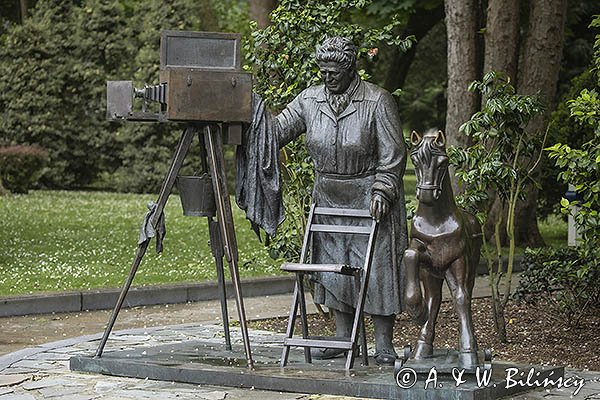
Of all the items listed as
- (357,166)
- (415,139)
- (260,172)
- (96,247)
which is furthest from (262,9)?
(415,139)

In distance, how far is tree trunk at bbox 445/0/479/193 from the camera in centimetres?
1492

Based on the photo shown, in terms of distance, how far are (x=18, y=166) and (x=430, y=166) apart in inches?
831

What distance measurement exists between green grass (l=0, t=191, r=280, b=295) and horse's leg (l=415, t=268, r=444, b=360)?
3957mm

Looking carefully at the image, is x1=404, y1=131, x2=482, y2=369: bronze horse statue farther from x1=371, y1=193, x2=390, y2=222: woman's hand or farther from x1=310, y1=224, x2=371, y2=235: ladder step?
x1=310, y1=224, x2=371, y2=235: ladder step

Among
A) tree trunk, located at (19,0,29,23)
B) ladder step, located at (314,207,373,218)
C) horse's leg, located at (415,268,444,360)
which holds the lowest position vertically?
horse's leg, located at (415,268,444,360)

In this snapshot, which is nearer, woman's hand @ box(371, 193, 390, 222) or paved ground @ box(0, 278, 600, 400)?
paved ground @ box(0, 278, 600, 400)

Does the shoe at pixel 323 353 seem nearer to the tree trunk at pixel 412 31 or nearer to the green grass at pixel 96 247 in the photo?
the green grass at pixel 96 247

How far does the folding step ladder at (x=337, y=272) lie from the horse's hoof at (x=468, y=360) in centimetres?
73

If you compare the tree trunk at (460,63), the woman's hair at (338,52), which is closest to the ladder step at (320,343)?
the woman's hair at (338,52)

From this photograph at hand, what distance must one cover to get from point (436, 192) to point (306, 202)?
3.58 metres

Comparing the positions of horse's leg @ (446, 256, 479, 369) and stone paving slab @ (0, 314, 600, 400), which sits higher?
horse's leg @ (446, 256, 479, 369)

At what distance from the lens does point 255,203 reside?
916 cm

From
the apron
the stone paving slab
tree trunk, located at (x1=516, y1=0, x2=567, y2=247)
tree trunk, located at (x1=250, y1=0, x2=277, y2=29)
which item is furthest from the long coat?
tree trunk, located at (x1=250, y1=0, x2=277, y2=29)

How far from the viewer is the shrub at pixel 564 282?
35.6 feet
